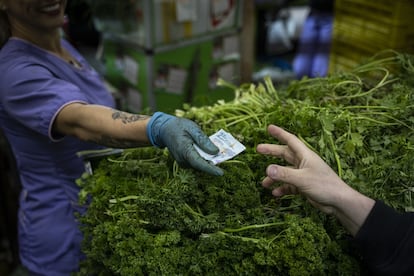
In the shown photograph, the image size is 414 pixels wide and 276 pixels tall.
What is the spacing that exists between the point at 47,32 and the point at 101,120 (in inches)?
21.6

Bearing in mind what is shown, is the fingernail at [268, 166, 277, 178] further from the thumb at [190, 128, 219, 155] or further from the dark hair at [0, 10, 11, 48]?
the dark hair at [0, 10, 11, 48]

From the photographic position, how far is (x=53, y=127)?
1.46 meters

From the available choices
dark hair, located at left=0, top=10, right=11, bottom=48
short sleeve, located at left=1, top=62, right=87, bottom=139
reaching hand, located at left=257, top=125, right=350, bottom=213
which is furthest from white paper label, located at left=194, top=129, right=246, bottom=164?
dark hair, located at left=0, top=10, right=11, bottom=48

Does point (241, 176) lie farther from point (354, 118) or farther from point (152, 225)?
point (354, 118)

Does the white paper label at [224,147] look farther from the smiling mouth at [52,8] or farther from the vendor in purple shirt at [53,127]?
the smiling mouth at [52,8]

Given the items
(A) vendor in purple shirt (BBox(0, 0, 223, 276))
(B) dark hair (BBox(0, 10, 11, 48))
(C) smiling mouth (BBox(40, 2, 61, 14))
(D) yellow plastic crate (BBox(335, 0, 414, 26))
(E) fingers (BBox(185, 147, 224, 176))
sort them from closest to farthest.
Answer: (E) fingers (BBox(185, 147, 224, 176))
(A) vendor in purple shirt (BBox(0, 0, 223, 276))
(C) smiling mouth (BBox(40, 2, 61, 14))
(B) dark hair (BBox(0, 10, 11, 48))
(D) yellow plastic crate (BBox(335, 0, 414, 26))

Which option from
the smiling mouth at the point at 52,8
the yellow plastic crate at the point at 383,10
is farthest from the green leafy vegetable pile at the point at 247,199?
the yellow plastic crate at the point at 383,10

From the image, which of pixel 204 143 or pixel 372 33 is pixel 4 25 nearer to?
pixel 204 143

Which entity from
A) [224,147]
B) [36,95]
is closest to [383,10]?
[224,147]

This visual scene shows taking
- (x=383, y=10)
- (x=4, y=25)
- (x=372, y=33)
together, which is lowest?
(x=372, y=33)

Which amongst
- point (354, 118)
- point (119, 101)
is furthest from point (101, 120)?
point (119, 101)

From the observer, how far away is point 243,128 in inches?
58.7

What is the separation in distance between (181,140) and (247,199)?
0.24m

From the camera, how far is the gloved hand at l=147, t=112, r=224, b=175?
1.20m
